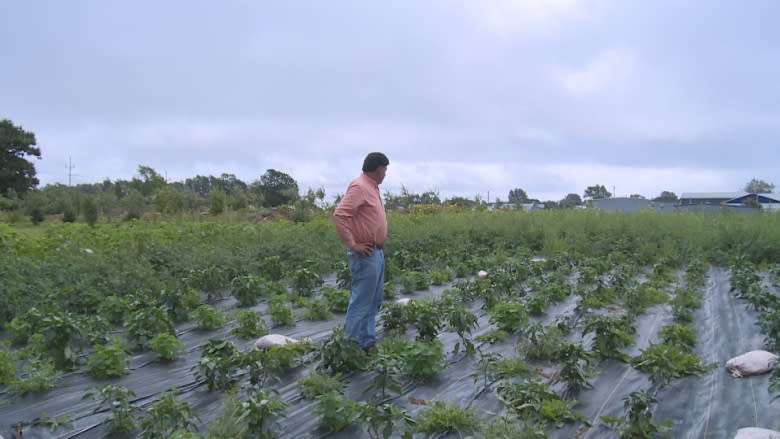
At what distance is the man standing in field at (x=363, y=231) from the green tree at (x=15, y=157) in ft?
105

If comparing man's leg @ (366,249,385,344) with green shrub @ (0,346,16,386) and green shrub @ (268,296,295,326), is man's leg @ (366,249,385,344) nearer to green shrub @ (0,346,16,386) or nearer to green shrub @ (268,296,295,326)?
green shrub @ (268,296,295,326)

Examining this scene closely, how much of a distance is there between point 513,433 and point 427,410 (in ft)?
1.94

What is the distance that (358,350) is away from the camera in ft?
12.8

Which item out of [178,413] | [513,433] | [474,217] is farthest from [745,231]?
[178,413]

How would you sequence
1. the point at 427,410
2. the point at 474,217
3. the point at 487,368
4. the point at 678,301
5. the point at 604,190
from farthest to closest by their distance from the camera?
the point at 604,190 < the point at 474,217 < the point at 678,301 < the point at 487,368 < the point at 427,410

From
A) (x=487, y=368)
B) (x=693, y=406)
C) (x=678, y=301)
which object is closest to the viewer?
(x=693, y=406)

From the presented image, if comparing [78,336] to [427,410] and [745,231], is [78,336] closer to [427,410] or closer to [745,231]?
[427,410]

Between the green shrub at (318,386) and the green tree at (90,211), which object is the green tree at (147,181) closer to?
the green tree at (90,211)

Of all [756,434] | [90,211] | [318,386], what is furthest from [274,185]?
[756,434]

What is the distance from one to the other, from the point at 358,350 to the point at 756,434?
258 centimetres

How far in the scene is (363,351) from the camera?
4.04 m

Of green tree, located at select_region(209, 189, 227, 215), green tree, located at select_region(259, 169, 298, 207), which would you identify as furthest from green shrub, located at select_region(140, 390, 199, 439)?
green tree, located at select_region(259, 169, 298, 207)

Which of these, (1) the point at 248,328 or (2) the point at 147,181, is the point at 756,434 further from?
(2) the point at 147,181

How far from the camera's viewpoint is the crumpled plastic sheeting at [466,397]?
3115mm
